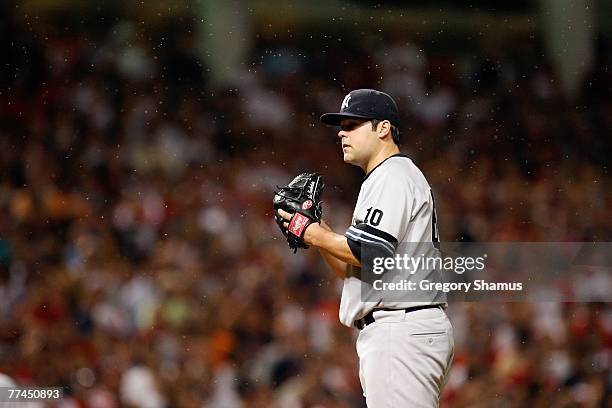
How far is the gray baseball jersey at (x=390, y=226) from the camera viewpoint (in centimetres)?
278

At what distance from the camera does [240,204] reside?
717cm

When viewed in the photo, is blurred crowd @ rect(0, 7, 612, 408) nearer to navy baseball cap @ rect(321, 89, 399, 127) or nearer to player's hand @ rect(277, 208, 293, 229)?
player's hand @ rect(277, 208, 293, 229)

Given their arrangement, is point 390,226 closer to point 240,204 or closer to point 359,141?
point 359,141

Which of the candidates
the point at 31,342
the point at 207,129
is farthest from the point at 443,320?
the point at 207,129

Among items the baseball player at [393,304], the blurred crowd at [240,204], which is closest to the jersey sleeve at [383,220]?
the baseball player at [393,304]

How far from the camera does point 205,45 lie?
8852mm

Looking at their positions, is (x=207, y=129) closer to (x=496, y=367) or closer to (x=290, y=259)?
(x=290, y=259)

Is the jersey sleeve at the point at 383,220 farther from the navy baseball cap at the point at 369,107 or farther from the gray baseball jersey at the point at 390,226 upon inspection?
the navy baseball cap at the point at 369,107

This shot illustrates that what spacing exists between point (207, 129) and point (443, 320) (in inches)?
210

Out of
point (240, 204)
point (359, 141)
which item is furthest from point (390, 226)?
point (240, 204)

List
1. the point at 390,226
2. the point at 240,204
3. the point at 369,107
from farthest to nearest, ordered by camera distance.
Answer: the point at 240,204, the point at 369,107, the point at 390,226

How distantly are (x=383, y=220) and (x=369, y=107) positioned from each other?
408 mm

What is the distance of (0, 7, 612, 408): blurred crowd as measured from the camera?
5.61 m

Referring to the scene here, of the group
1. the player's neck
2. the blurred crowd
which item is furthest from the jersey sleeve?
the blurred crowd
